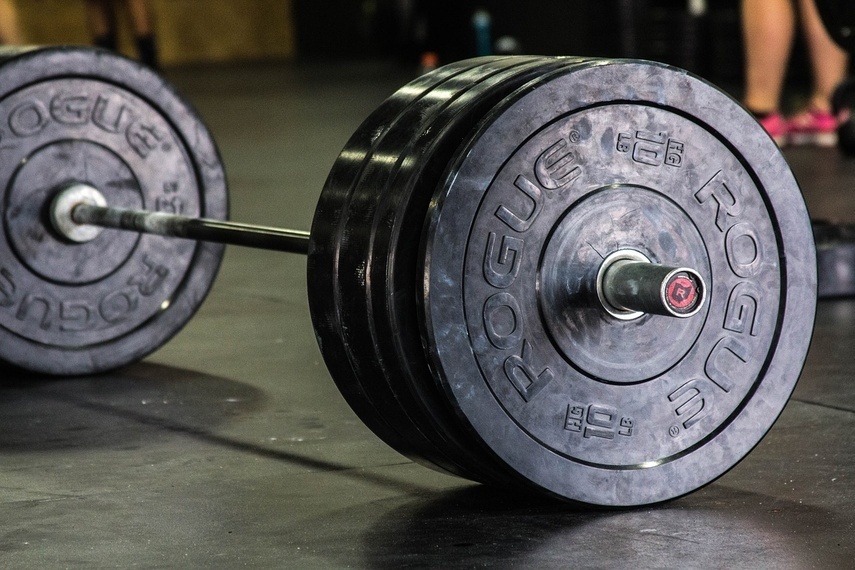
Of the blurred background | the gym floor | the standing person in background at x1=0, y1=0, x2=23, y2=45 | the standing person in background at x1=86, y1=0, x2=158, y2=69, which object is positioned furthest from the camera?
the blurred background

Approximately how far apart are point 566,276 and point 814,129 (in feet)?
11.2

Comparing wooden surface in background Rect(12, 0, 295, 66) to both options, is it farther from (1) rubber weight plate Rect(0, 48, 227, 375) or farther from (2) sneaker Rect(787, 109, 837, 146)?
(1) rubber weight plate Rect(0, 48, 227, 375)

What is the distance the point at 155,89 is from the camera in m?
1.94

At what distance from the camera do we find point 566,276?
118 centimetres

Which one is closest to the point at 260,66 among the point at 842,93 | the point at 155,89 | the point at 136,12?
the point at 136,12

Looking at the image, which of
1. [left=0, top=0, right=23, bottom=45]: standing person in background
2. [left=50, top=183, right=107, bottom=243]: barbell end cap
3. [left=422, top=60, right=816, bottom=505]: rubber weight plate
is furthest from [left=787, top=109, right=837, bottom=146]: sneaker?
[left=422, top=60, right=816, bottom=505]: rubber weight plate

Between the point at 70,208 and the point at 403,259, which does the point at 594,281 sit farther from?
the point at 70,208

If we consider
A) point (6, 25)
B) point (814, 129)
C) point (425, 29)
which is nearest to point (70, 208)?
point (6, 25)

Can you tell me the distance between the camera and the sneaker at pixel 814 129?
14.1 feet

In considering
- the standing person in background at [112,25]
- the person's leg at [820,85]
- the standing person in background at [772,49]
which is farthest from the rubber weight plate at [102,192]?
the standing person in background at [112,25]

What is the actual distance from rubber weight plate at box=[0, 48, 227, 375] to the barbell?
74cm

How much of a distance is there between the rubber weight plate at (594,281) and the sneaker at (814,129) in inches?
127

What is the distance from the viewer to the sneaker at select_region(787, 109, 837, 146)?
4.30 m

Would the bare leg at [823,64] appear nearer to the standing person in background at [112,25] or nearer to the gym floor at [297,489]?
the gym floor at [297,489]
